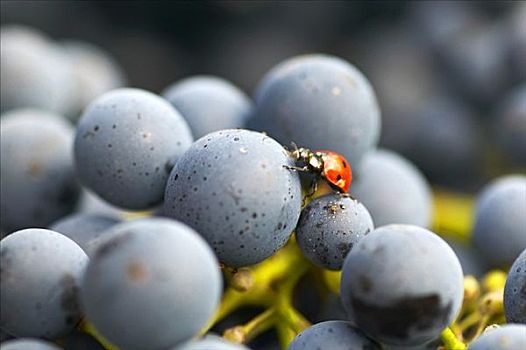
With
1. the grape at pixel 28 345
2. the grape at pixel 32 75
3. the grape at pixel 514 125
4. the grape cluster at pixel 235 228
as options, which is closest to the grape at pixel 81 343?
the grape cluster at pixel 235 228

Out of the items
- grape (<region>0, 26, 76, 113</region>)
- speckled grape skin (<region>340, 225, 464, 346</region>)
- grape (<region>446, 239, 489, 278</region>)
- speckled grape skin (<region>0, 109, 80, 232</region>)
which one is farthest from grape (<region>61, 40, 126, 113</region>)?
speckled grape skin (<region>340, 225, 464, 346</region>)

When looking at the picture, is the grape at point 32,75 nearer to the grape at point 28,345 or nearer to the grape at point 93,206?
the grape at point 93,206

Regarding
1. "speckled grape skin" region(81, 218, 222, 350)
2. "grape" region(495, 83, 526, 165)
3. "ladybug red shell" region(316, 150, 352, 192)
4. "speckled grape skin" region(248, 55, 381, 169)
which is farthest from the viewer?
"grape" region(495, 83, 526, 165)

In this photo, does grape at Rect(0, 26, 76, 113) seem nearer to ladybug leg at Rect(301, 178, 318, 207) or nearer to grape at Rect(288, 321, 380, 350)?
ladybug leg at Rect(301, 178, 318, 207)

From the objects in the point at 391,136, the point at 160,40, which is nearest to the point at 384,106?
the point at 391,136

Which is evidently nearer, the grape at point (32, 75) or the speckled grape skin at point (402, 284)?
the speckled grape skin at point (402, 284)

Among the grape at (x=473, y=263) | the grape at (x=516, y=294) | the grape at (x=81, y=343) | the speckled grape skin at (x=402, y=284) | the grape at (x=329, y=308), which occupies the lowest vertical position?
the grape at (x=329, y=308)

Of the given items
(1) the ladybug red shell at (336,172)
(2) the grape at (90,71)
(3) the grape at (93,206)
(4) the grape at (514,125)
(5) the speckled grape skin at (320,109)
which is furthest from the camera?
(2) the grape at (90,71)
